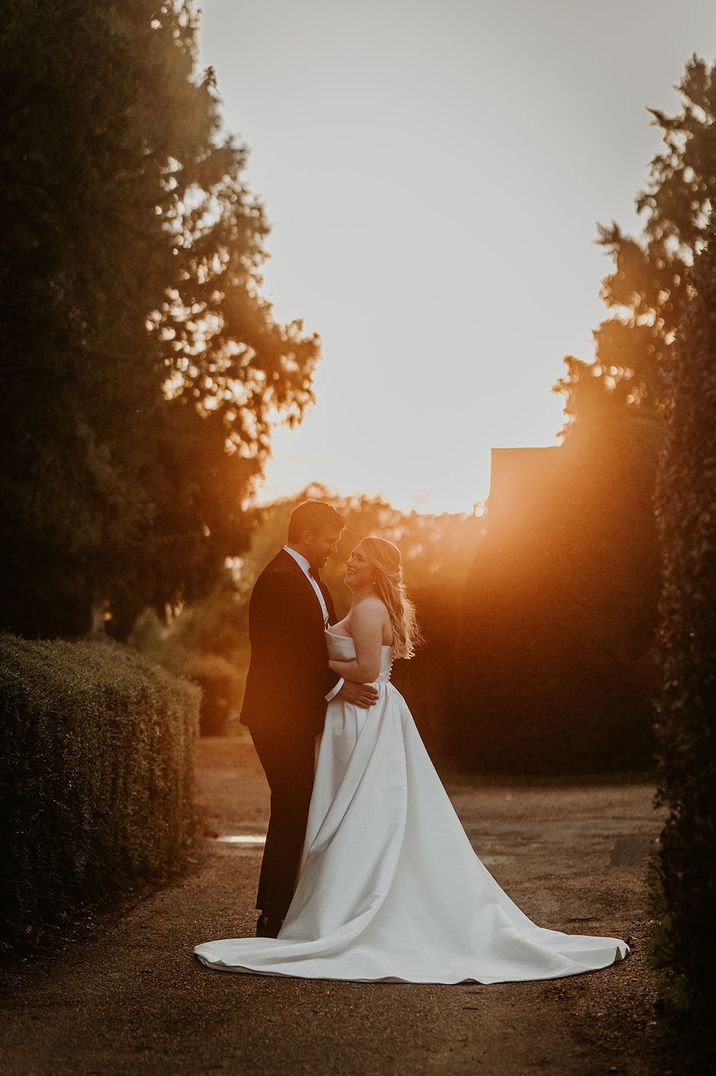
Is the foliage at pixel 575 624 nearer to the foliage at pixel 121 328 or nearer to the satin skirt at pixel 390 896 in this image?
the foliage at pixel 121 328

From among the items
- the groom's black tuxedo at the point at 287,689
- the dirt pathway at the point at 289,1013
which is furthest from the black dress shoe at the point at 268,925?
the dirt pathway at the point at 289,1013

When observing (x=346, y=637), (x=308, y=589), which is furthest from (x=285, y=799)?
(x=308, y=589)

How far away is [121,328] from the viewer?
21.5 meters

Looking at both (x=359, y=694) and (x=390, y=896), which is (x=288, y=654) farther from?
(x=390, y=896)

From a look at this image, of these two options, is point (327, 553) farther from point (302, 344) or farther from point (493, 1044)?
point (302, 344)

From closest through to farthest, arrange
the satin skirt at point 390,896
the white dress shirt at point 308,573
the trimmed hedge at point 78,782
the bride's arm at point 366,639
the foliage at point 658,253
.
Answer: the satin skirt at point 390,896
the trimmed hedge at point 78,782
the bride's arm at point 366,639
the white dress shirt at point 308,573
the foliage at point 658,253

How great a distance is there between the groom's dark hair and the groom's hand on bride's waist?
0.94m

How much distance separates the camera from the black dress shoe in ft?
25.5

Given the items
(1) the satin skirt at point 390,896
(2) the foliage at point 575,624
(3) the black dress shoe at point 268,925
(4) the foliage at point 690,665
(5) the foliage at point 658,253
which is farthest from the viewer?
(5) the foliage at point 658,253

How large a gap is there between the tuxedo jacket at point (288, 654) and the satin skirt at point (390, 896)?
8.4 inches

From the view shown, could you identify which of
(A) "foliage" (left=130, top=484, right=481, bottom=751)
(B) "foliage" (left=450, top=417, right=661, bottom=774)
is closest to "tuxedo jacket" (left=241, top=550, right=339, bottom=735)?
(B) "foliage" (left=450, top=417, right=661, bottom=774)

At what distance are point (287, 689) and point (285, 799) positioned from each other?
0.65 m

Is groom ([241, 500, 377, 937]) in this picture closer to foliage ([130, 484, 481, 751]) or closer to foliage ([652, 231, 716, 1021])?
foliage ([652, 231, 716, 1021])

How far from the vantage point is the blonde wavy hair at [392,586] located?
802 centimetres
